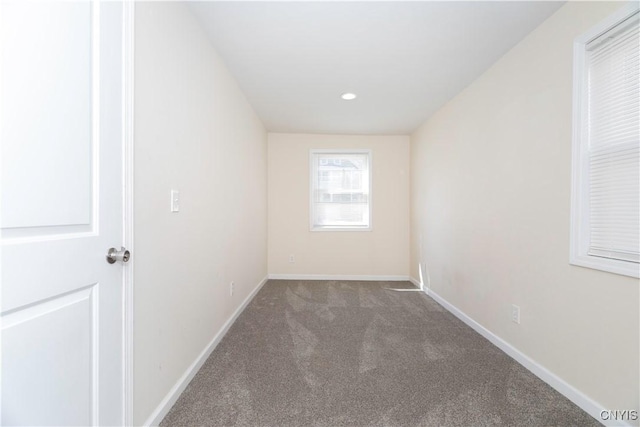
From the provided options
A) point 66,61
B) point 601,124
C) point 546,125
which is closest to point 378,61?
point 546,125

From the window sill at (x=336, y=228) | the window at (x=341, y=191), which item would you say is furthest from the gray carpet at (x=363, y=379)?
the window at (x=341, y=191)

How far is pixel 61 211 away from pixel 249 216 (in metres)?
2.54

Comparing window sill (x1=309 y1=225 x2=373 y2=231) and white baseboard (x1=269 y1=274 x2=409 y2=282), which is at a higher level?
window sill (x1=309 y1=225 x2=373 y2=231)

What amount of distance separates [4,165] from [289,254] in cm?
406

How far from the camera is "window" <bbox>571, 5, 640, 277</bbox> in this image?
1429mm

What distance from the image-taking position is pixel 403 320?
115 inches

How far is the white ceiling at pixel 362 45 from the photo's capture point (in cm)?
181

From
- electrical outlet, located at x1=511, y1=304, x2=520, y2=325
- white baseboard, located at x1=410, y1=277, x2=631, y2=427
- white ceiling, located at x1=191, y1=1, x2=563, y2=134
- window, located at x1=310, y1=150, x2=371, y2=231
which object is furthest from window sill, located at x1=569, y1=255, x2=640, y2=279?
window, located at x1=310, y1=150, x2=371, y2=231

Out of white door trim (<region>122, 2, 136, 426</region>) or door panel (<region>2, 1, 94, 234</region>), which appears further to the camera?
white door trim (<region>122, 2, 136, 426</region>)

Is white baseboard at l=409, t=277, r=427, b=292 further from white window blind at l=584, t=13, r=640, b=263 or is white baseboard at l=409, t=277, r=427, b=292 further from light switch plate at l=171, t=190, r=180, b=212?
light switch plate at l=171, t=190, r=180, b=212

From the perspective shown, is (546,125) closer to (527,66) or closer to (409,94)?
(527,66)

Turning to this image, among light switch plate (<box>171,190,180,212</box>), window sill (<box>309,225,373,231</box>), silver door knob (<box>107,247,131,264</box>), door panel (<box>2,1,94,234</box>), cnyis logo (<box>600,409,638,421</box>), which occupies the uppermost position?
door panel (<box>2,1,94,234</box>)

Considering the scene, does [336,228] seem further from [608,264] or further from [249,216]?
[608,264]

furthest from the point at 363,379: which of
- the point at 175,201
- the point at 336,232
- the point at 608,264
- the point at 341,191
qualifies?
the point at 341,191
